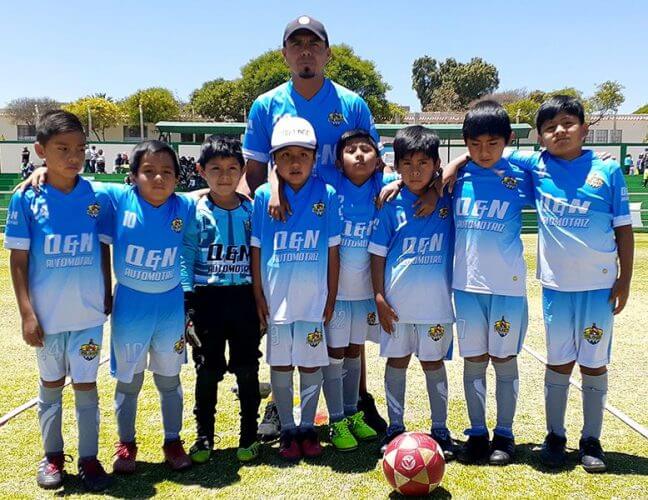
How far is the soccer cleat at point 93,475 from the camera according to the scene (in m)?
3.18

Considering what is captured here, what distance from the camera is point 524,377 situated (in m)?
5.14

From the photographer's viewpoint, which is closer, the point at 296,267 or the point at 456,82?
the point at 296,267

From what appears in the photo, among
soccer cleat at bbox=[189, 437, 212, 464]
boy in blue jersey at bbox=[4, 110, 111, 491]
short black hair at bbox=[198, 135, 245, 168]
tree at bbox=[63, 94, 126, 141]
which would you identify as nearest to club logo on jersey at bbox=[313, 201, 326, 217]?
short black hair at bbox=[198, 135, 245, 168]

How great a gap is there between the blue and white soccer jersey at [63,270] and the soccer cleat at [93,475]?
0.47m

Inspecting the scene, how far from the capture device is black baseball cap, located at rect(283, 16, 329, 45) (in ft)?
12.2

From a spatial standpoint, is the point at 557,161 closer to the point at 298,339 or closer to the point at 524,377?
the point at 298,339

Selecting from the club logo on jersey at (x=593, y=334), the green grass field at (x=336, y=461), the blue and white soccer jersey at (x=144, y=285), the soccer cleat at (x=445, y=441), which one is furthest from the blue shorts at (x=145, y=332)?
the club logo on jersey at (x=593, y=334)

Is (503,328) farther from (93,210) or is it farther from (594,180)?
(93,210)

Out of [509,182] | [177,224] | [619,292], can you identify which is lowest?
[619,292]

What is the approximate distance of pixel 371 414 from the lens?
13.6ft

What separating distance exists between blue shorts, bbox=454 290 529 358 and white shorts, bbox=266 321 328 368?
878 millimetres

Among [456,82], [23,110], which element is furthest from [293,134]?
[456,82]

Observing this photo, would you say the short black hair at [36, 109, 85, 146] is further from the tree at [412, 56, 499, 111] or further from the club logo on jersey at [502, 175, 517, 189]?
the tree at [412, 56, 499, 111]

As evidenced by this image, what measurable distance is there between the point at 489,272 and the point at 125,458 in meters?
2.42
